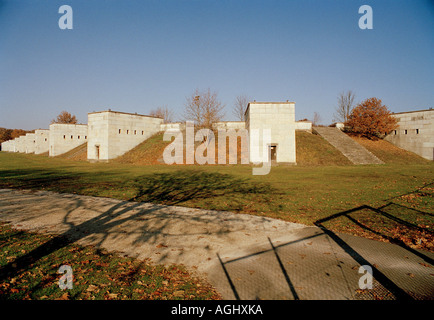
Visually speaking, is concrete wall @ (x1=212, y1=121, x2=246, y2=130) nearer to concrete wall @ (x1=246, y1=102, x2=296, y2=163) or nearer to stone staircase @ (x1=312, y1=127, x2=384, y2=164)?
concrete wall @ (x1=246, y1=102, x2=296, y2=163)

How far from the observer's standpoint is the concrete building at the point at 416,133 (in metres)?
33.8

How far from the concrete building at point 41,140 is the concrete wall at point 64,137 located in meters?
10.3

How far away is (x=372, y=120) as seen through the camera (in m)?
38.7

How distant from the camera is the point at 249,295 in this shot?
3586 millimetres

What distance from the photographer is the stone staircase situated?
29239 millimetres

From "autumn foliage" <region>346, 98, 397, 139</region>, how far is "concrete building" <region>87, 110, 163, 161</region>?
129 ft

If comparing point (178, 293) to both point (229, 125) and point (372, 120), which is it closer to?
point (229, 125)

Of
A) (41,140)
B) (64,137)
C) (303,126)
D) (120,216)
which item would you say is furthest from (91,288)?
(41,140)

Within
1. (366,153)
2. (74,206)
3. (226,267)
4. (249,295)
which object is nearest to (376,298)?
(249,295)

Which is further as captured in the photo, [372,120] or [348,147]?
[372,120]

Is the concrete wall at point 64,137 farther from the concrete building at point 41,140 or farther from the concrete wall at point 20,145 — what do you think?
the concrete wall at point 20,145

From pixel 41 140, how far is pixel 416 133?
78.4 meters

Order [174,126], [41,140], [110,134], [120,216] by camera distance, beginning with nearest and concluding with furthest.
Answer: [120,216], [110,134], [174,126], [41,140]
